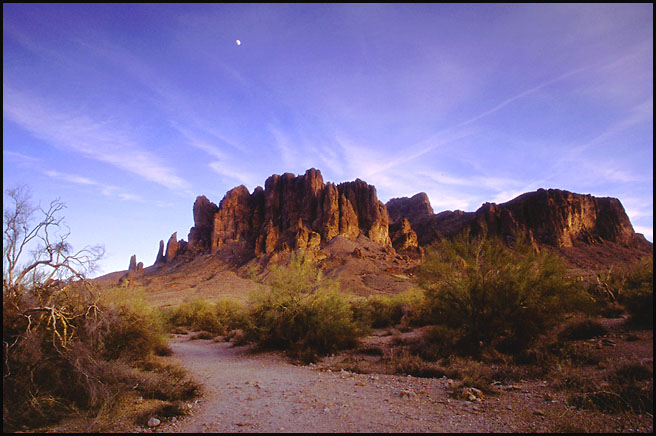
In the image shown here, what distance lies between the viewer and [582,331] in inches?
469

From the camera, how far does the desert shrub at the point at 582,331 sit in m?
11.7

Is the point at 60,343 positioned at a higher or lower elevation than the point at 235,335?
higher

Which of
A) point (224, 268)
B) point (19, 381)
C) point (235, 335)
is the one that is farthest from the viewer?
point (224, 268)

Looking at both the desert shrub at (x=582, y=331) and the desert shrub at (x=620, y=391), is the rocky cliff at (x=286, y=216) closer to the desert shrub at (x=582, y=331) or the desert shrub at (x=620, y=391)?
the desert shrub at (x=582, y=331)

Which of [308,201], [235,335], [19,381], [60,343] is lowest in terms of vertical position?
[235,335]

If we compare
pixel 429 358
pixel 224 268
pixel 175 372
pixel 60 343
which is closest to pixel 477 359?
pixel 429 358

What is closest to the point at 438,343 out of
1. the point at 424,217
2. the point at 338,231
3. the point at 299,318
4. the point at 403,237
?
the point at 299,318

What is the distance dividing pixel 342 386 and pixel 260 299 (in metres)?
7.24

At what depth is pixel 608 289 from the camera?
1950 centimetres

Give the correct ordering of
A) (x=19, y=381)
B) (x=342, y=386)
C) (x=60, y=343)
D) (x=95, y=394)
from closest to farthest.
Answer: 1. (x=19, y=381)
2. (x=95, y=394)
3. (x=60, y=343)
4. (x=342, y=386)

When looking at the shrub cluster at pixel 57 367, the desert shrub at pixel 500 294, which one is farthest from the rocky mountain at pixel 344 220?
the shrub cluster at pixel 57 367

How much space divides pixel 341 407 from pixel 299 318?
7.69 m

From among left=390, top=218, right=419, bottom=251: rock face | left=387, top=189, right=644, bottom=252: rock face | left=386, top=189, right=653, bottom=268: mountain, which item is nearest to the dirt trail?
left=386, top=189, right=653, bottom=268: mountain

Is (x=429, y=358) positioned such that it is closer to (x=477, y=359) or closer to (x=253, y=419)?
(x=477, y=359)
